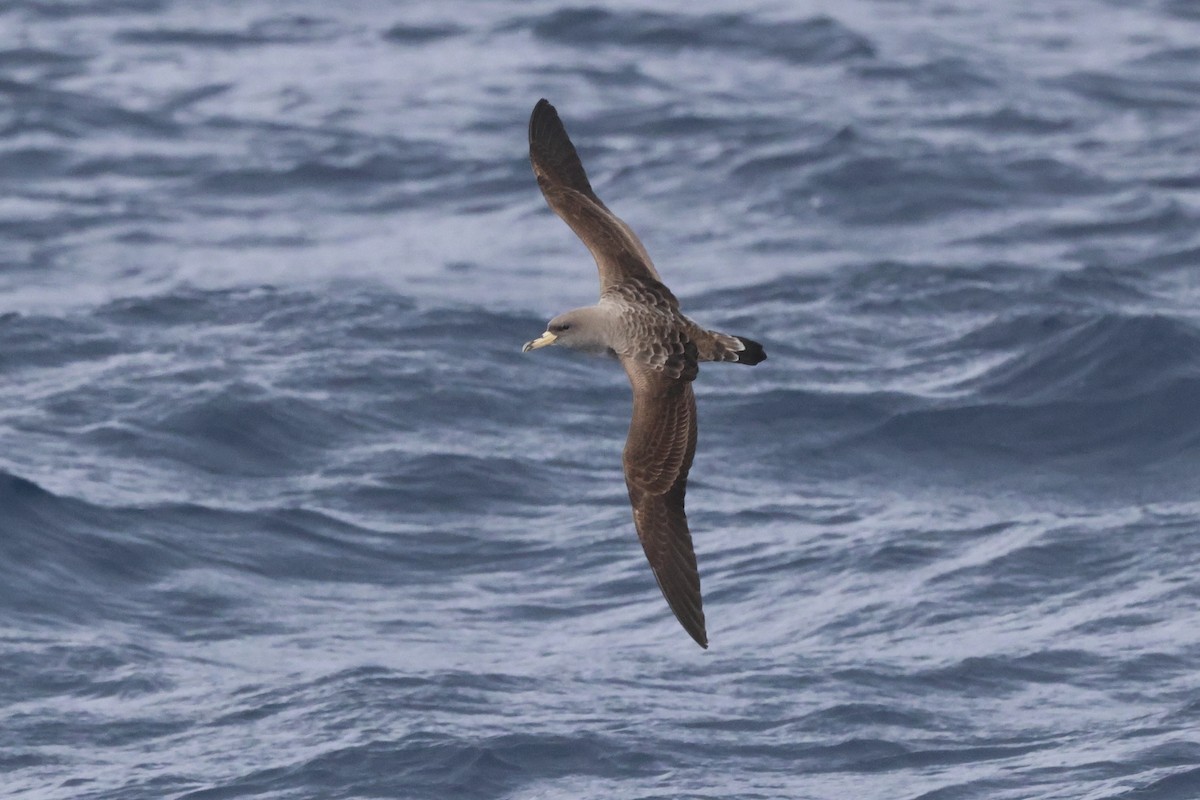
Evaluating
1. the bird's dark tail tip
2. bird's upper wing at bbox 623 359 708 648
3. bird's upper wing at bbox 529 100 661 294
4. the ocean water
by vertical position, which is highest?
bird's upper wing at bbox 529 100 661 294

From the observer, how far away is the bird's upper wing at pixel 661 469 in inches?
405

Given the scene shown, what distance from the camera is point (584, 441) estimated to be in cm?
1680

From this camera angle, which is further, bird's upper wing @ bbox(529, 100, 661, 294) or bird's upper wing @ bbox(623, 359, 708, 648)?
bird's upper wing @ bbox(529, 100, 661, 294)

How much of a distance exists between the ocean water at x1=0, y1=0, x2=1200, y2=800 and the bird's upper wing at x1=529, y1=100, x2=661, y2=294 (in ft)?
10.8

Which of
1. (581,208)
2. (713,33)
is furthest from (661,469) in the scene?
(713,33)

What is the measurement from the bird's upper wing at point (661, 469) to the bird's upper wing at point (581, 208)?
93 centimetres

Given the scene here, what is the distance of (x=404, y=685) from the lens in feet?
44.7

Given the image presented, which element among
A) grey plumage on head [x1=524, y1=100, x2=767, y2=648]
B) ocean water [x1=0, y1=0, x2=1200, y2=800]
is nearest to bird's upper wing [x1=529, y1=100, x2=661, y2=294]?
grey plumage on head [x1=524, y1=100, x2=767, y2=648]

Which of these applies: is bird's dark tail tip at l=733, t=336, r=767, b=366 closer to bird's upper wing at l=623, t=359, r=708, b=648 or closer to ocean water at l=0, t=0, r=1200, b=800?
bird's upper wing at l=623, t=359, r=708, b=648

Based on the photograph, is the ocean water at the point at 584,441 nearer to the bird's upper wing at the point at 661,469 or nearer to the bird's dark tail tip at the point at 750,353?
the bird's upper wing at the point at 661,469

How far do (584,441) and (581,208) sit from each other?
5.28 m

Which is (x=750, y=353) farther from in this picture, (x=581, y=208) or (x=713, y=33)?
(x=713, y=33)

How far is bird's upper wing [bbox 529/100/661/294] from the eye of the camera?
441 inches

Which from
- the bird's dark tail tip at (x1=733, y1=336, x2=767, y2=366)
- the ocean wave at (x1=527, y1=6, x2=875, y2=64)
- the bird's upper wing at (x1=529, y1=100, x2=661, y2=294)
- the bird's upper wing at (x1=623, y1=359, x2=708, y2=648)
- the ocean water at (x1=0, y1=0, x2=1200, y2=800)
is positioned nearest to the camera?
the bird's upper wing at (x1=623, y1=359, x2=708, y2=648)
